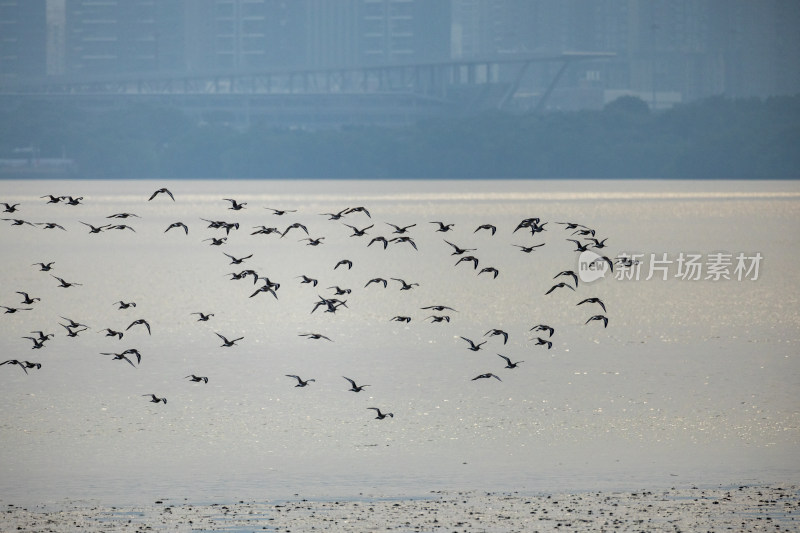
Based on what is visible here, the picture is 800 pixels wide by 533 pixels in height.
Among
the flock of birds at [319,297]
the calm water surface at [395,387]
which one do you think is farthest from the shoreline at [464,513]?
the flock of birds at [319,297]

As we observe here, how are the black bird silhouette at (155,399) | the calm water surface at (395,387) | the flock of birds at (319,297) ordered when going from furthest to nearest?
the flock of birds at (319,297) < the black bird silhouette at (155,399) < the calm water surface at (395,387)

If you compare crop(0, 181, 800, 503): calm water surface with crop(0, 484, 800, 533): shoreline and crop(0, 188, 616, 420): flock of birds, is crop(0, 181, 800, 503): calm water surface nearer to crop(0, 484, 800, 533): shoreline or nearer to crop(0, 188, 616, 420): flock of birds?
crop(0, 188, 616, 420): flock of birds

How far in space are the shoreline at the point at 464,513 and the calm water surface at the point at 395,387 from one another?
36.3 inches

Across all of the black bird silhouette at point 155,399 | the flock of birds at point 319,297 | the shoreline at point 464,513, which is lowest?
the shoreline at point 464,513

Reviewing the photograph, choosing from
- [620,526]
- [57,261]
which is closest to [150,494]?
[620,526]

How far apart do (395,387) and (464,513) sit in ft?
50.7

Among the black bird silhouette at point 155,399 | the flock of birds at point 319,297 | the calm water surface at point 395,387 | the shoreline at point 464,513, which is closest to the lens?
the shoreline at point 464,513

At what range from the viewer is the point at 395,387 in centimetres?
4362

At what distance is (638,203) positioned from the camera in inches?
7692

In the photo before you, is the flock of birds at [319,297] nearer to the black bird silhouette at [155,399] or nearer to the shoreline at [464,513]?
the black bird silhouette at [155,399]

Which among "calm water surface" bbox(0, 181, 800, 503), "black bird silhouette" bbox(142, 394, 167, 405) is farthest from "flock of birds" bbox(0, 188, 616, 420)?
"calm water surface" bbox(0, 181, 800, 503)

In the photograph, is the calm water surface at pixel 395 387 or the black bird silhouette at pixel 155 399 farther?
the black bird silhouette at pixel 155 399

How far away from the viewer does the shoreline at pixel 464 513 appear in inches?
1067

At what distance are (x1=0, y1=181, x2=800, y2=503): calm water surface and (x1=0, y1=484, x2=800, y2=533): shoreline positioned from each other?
0.92 metres
